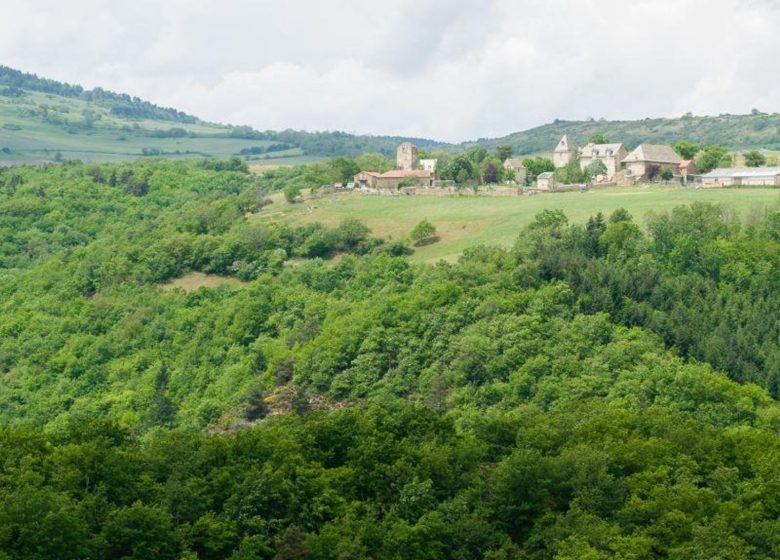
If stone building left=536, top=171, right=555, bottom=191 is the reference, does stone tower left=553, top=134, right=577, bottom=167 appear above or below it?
above

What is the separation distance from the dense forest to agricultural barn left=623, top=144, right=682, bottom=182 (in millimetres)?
27913

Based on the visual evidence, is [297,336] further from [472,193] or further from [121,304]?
[472,193]

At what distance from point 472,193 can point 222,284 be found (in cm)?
2841

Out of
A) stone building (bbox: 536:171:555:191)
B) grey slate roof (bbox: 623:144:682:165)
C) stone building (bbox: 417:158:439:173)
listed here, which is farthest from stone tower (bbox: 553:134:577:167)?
stone building (bbox: 536:171:555:191)

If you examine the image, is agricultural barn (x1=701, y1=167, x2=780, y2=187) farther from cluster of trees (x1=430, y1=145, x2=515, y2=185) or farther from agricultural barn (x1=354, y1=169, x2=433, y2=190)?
agricultural barn (x1=354, y1=169, x2=433, y2=190)

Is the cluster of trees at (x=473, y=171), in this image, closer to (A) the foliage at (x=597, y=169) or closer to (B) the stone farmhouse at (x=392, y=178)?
(B) the stone farmhouse at (x=392, y=178)

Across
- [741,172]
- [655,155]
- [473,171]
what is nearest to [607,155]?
[655,155]

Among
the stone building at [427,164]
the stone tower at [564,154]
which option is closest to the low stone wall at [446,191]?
the stone building at [427,164]

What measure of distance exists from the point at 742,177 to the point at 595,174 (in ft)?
54.7

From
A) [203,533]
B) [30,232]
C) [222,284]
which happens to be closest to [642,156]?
[222,284]

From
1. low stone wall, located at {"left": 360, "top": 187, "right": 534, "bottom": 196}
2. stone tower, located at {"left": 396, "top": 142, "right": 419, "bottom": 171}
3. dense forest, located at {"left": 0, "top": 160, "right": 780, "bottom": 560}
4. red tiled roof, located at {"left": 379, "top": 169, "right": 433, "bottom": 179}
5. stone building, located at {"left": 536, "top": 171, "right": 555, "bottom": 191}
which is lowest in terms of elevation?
dense forest, located at {"left": 0, "top": 160, "right": 780, "bottom": 560}

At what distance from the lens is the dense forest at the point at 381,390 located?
180 ft

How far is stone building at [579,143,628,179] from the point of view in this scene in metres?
144

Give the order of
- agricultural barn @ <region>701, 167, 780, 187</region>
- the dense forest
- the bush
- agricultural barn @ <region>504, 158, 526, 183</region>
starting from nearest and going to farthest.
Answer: the dense forest, the bush, agricultural barn @ <region>701, 167, 780, 187</region>, agricultural barn @ <region>504, 158, 526, 183</region>
